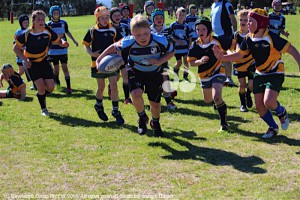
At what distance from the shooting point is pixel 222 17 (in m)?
10.6

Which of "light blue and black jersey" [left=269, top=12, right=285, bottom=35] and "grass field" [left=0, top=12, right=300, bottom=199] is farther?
"light blue and black jersey" [left=269, top=12, right=285, bottom=35]

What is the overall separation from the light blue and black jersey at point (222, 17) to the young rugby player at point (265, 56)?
4.01m

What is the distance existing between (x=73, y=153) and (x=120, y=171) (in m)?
1.13

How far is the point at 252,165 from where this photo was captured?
5.68 m

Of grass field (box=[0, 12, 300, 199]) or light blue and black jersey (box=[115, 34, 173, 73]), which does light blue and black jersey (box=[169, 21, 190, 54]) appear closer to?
grass field (box=[0, 12, 300, 199])

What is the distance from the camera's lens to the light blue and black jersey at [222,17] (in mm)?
10578

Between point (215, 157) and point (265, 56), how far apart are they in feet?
5.64

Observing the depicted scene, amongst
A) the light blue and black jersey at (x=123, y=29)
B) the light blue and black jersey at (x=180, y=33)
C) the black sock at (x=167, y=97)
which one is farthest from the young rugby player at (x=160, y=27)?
A: the light blue and black jersey at (x=180, y=33)

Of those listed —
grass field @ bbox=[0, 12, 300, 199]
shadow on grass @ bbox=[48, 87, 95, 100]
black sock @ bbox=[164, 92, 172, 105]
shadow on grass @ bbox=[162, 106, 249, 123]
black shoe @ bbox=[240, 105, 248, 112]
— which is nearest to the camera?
grass field @ bbox=[0, 12, 300, 199]

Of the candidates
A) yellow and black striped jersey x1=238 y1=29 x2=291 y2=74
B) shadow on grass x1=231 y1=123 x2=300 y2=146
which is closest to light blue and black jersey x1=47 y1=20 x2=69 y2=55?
shadow on grass x1=231 y1=123 x2=300 y2=146

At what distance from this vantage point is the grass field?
4.97 metres

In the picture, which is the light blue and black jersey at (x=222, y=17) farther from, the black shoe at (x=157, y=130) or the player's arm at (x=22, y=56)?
the player's arm at (x=22, y=56)

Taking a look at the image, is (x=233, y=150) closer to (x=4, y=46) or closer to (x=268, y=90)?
(x=268, y=90)

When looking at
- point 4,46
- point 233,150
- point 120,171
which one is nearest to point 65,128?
point 120,171
